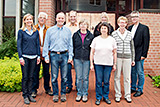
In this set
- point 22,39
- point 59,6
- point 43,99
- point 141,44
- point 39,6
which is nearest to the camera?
point 22,39

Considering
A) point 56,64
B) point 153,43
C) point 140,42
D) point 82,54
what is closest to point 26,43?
point 56,64

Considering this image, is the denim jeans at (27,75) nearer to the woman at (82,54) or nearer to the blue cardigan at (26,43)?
the blue cardigan at (26,43)

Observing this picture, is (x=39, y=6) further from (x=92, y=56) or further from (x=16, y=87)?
(x=92, y=56)

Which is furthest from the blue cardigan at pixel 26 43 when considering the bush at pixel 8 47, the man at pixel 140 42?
the bush at pixel 8 47

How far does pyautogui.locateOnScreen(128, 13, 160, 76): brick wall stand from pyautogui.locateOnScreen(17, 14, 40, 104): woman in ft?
14.5

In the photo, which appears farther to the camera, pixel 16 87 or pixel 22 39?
pixel 16 87

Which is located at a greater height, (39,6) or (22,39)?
(39,6)

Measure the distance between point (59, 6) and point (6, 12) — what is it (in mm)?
2355

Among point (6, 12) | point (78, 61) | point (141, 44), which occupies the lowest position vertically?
point (78, 61)

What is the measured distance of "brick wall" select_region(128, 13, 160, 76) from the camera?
7438 mm

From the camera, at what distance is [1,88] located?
557cm

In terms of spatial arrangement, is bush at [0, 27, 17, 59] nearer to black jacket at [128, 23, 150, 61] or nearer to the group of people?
the group of people

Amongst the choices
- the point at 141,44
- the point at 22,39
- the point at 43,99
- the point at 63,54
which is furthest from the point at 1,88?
the point at 141,44

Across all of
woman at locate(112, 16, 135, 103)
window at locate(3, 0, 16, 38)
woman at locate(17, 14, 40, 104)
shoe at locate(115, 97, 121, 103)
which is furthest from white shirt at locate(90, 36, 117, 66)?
window at locate(3, 0, 16, 38)
